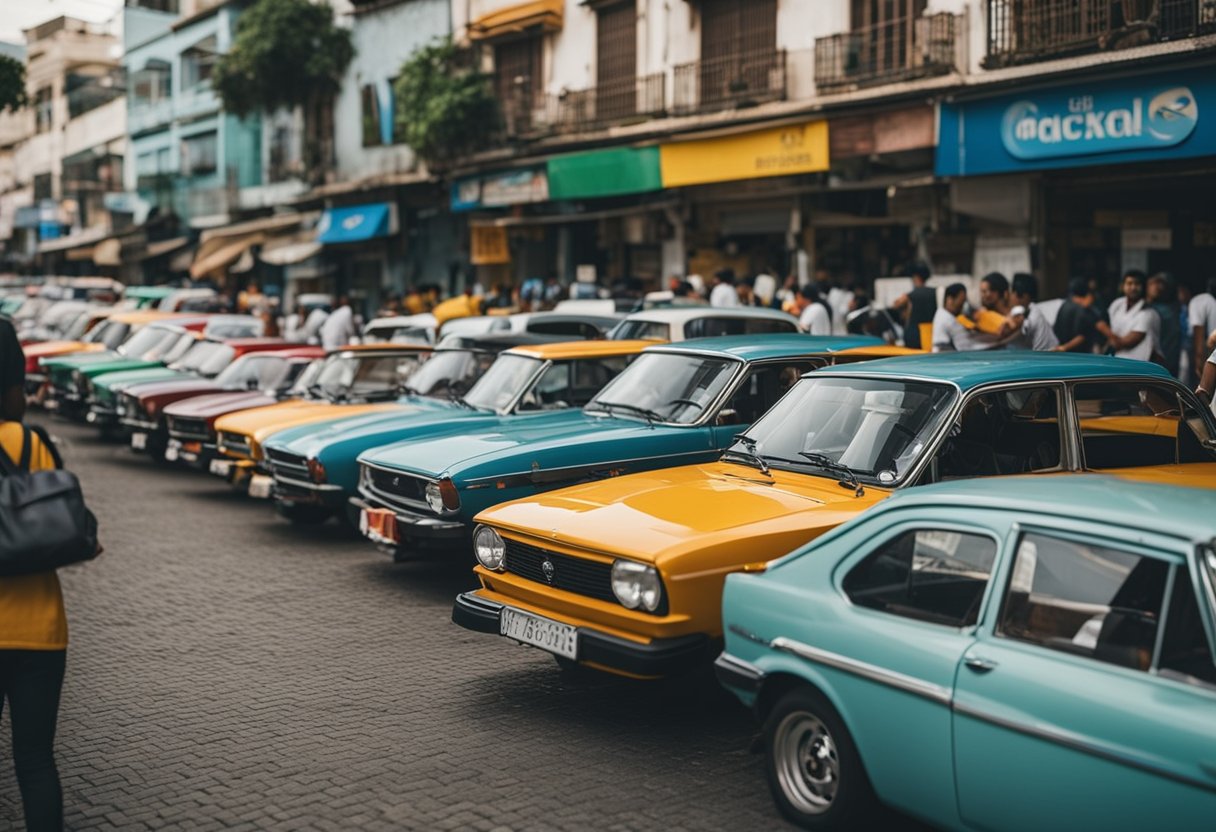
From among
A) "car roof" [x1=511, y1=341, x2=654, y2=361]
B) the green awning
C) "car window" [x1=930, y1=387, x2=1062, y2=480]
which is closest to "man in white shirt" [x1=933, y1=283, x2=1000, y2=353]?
"car roof" [x1=511, y1=341, x2=654, y2=361]

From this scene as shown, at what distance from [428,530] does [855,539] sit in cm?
417

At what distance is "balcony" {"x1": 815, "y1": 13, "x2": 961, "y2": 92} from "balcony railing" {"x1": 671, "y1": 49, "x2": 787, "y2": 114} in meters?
1.01

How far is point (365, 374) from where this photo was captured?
1292 cm

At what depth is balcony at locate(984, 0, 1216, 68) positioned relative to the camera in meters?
13.6

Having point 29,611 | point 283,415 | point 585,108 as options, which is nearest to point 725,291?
point 283,415

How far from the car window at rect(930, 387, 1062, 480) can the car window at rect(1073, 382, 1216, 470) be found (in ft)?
0.59

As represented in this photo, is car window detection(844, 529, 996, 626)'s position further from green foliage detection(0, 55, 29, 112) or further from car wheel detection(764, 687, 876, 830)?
green foliage detection(0, 55, 29, 112)

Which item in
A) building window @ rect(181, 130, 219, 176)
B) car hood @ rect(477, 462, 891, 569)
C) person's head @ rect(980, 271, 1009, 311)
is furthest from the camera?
building window @ rect(181, 130, 219, 176)

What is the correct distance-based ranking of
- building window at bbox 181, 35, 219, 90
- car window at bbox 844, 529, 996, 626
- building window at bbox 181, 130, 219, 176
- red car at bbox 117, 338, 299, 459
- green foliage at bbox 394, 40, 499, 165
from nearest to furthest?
car window at bbox 844, 529, 996, 626
red car at bbox 117, 338, 299, 459
green foliage at bbox 394, 40, 499, 165
building window at bbox 181, 130, 219, 176
building window at bbox 181, 35, 219, 90

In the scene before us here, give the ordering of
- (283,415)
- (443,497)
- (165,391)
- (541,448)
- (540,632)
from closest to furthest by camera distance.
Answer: (540,632) < (443,497) < (541,448) < (283,415) < (165,391)

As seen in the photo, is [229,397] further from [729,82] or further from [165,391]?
[729,82]

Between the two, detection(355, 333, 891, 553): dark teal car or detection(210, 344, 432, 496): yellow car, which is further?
detection(210, 344, 432, 496): yellow car

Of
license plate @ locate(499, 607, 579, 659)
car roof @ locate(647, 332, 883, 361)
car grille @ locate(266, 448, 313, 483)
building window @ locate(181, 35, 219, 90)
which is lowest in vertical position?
license plate @ locate(499, 607, 579, 659)

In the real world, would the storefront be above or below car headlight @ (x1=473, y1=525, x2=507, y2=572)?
above
